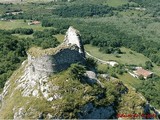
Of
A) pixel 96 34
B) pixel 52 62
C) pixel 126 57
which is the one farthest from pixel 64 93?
pixel 96 34

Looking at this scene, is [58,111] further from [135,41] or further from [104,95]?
[135,41]

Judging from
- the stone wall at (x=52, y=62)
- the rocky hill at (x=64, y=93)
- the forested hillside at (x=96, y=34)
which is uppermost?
the stone wall at (x=52, y=62)

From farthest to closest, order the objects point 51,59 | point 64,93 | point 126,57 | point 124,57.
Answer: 1. point 126,57
2. point 124,57
3. point 51,59
4. point 64,93

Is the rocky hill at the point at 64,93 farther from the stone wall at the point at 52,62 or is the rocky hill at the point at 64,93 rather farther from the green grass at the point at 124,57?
the green grass at the point at 124,57

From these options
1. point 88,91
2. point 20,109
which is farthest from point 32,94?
point 88,91

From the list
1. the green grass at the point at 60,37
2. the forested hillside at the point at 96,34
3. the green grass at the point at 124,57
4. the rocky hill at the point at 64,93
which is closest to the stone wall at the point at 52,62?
the rocky hill at the point at 64,93

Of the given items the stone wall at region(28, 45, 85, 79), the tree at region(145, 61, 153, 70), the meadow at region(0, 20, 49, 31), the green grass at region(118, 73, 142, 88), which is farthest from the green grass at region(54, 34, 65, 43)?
the stone wall at region(28, 45, 85, 79)

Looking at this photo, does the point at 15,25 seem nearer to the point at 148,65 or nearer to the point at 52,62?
the point at 148,65
